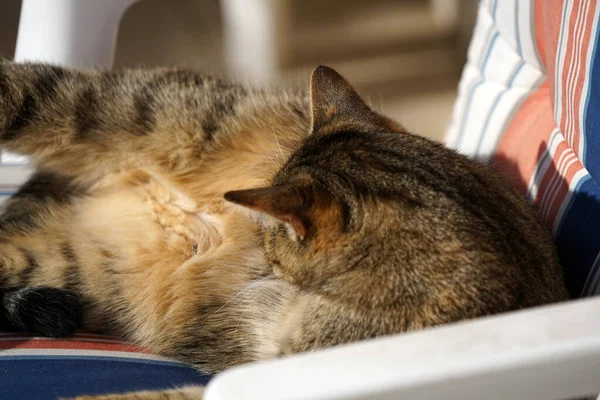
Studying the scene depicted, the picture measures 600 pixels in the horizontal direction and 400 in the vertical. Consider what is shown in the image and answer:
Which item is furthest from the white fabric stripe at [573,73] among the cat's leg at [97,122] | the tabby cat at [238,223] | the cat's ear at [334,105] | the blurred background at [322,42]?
the blurred background at [322,42]

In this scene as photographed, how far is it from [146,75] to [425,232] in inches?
29.0

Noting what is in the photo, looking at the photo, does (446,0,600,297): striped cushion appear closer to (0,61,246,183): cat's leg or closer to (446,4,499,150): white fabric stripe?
(446,4,499,150): white fabric stripe

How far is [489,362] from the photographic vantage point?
558 millimetres

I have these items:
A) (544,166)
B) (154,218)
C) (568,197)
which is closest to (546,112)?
(544,166)

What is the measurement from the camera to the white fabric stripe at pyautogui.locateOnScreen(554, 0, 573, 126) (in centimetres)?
106

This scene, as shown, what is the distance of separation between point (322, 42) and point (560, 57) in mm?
1760

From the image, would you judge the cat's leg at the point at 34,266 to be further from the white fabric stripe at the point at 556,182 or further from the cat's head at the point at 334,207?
the white fabric stripe at the point at 556,182

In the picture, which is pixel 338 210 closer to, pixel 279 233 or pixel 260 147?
pixel 279 233

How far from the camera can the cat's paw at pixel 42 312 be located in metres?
1.07

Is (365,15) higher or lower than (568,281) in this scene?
higher

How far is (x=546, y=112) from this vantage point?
1272 mm

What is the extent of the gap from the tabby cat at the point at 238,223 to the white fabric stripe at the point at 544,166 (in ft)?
0.57

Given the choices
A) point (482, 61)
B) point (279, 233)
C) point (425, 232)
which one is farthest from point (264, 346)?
point (482, 61)

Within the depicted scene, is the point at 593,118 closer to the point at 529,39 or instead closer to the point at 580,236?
the point at 580,236
